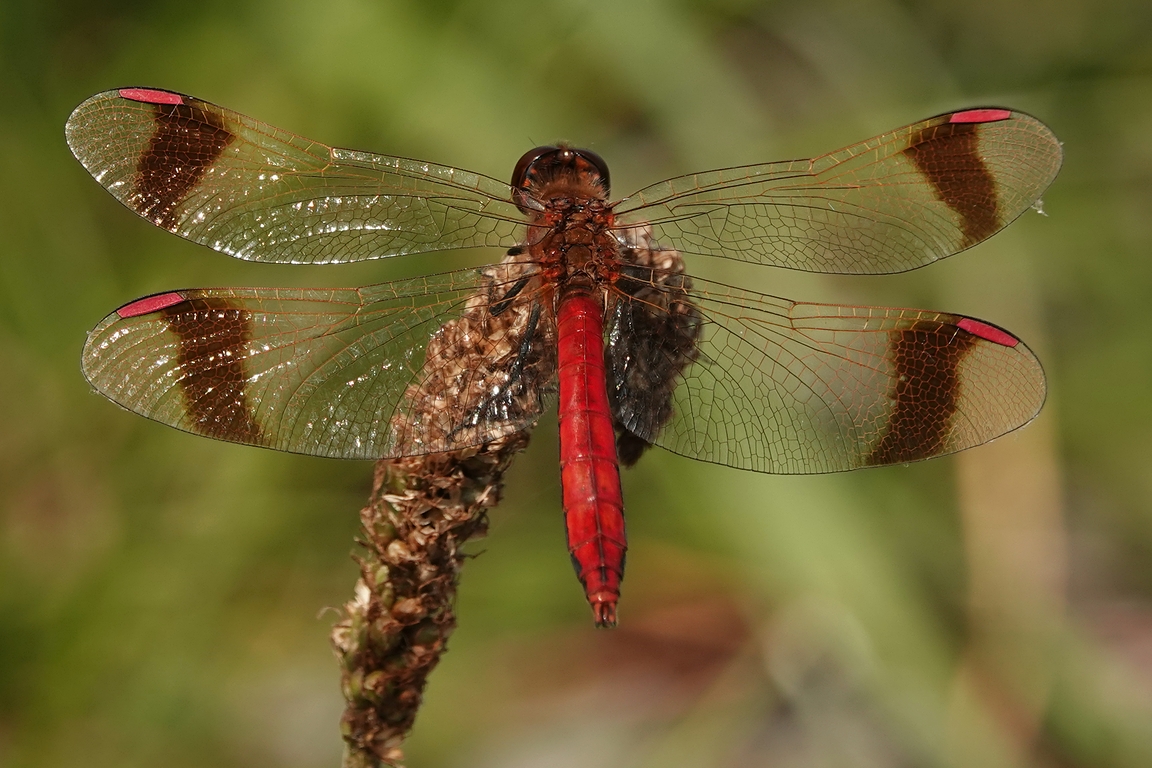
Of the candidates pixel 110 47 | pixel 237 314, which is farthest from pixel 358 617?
pixel 110 47

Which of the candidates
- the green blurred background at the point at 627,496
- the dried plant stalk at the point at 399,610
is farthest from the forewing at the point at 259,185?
the green blurred background at the point at 627,496

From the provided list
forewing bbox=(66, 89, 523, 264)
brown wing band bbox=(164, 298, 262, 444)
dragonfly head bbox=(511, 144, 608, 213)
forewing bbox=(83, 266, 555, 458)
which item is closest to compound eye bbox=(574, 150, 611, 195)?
dragonfly head bbox=(511, 144, 608, 213)

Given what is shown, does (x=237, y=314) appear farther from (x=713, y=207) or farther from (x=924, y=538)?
(x=924, y=538)

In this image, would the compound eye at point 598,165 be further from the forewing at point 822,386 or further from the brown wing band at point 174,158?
the brown wing band at point 174,158

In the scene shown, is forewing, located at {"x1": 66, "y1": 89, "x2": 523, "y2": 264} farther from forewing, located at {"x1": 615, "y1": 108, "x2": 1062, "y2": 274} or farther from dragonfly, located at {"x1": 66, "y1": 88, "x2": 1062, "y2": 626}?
forewing, located at {"x1": 615, "y1": 108, "x2": 1062, "y2": 274}

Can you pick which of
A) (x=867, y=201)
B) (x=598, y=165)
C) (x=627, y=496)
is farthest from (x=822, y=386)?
(x=627, y=496)
